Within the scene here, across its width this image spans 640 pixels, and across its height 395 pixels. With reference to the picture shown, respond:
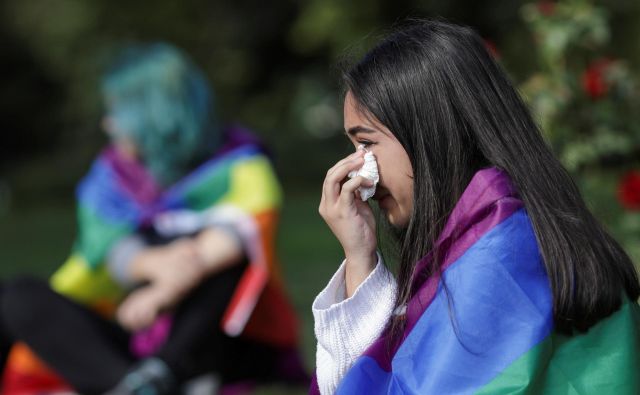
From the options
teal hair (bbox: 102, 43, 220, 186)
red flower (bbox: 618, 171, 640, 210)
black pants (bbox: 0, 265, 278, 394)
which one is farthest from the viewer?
teal hair (bbox: 102, 43, 220, 186)

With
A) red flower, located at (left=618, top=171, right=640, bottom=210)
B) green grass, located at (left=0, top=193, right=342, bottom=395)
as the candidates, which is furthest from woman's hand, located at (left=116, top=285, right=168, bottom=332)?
red flower, located at (left=618, top=171, right=640, bottom=210)

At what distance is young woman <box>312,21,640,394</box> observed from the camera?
1961 millimetres

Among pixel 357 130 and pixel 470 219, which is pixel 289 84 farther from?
pixel 470 219

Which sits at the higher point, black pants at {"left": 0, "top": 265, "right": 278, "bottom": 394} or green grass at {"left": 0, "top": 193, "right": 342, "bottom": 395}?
black pants at {"left": 0, "top": 265, "right": 278, "bottom": 394}

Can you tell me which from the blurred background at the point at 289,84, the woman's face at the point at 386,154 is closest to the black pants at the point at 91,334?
the blurred background at the point at 289,84

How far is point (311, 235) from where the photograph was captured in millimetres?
9172

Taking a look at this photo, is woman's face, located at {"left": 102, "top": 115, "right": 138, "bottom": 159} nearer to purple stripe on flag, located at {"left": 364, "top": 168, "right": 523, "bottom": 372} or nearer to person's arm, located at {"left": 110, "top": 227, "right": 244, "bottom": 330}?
person's arm, located at {"left": 110, "top": 227, "right": 244, "bottom": 330}

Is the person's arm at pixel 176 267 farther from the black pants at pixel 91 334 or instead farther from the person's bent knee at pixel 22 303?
the person's bent knee at pixel 22 303

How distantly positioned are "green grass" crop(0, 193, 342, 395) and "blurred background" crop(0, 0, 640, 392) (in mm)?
23

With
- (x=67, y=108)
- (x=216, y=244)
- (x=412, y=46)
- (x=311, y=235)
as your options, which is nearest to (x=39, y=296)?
(x=216, y=244)

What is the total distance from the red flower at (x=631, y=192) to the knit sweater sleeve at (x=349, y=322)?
1507 mm

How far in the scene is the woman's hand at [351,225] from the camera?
2201 millimetres

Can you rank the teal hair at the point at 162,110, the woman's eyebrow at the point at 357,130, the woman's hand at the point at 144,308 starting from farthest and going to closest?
1. the teal hair at the point at 162,110
2. the woman's hand at the point at 144,308
3. the woman's eyebrow at the point at 357,130

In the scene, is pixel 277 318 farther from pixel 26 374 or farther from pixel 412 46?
pixel 412 46
